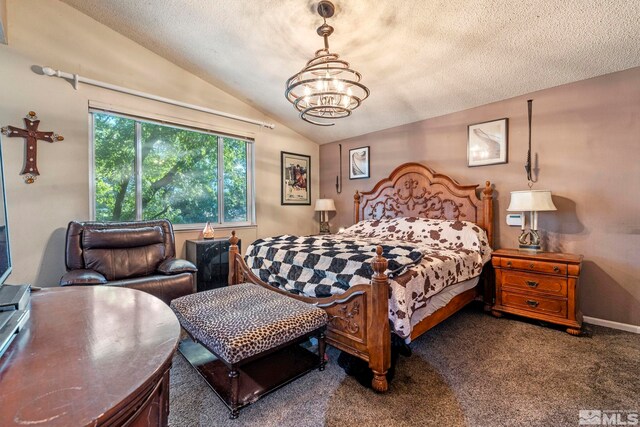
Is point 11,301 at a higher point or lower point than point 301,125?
lower

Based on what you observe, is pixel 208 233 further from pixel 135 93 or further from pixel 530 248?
pixel 530 248

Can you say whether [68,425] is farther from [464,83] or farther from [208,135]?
Result: [208,135]

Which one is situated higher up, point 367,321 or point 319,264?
point 319,264

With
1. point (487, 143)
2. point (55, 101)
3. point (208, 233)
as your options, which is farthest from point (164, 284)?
point (487, 143)

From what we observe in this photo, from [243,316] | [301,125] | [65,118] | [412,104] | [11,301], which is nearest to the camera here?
[11,301]

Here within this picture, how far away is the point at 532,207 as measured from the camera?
110 inches

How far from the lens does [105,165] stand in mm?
3402

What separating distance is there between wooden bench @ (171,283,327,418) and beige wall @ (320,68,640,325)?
275 centimetres

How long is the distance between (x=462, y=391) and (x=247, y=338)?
53.9 inches

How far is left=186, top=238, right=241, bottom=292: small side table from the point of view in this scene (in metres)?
3.66

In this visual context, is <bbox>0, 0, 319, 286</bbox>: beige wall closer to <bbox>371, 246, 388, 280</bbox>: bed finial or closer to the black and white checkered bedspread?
the black and white checkered bedspread

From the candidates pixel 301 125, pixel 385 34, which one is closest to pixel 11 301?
pixel 385 34

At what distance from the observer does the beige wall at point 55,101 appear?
9.19ft

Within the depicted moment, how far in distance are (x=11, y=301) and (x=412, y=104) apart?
398 centimetres
